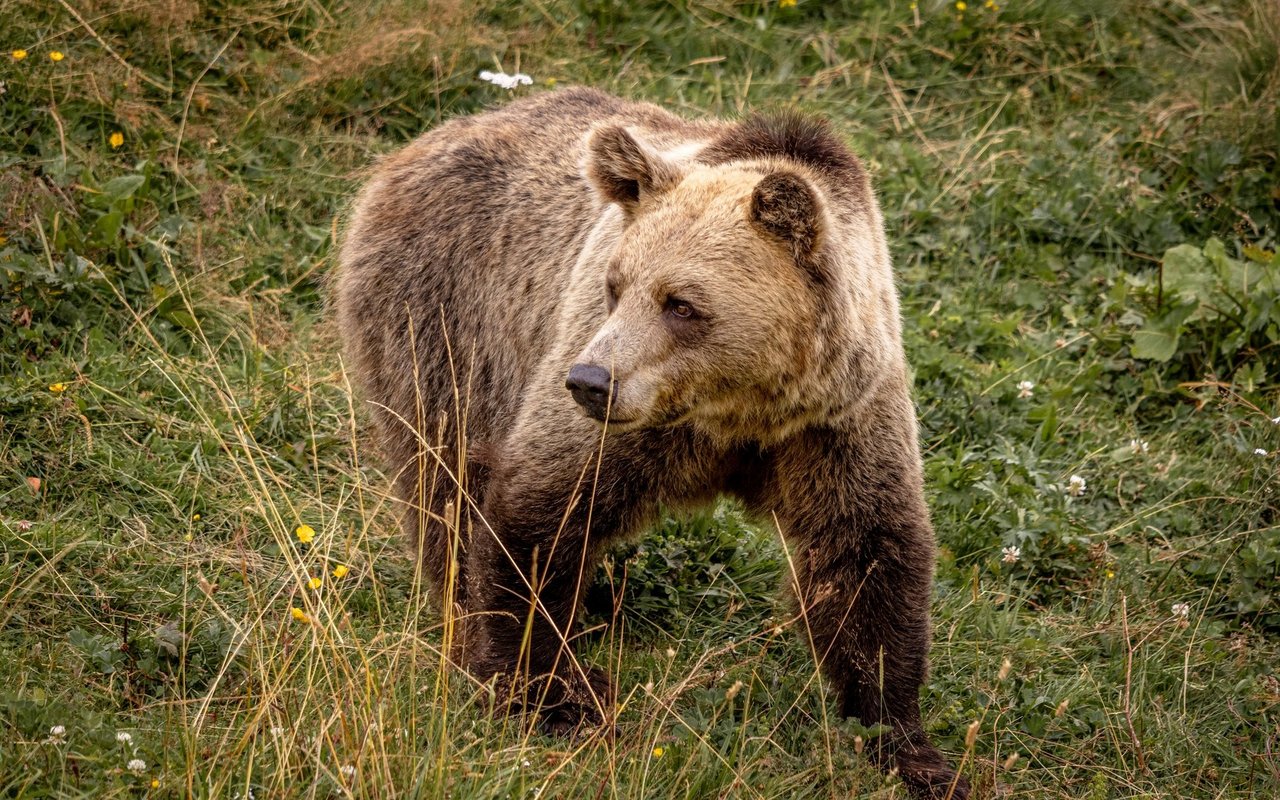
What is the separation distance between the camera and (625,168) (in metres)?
4.30

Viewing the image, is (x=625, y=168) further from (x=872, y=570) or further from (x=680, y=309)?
(x=872, y=570)

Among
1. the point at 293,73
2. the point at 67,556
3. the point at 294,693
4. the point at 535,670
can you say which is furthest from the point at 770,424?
the point at 293,73

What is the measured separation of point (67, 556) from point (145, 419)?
1.01 m

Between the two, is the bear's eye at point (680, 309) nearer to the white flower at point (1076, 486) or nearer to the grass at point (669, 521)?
the grass at point (669, 521)

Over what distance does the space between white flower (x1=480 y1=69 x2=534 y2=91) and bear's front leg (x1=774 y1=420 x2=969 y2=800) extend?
11.4ft

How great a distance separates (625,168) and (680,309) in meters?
0.54

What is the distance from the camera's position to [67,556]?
4.79 meters

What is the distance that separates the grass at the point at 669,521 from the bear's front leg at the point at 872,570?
0.17 m

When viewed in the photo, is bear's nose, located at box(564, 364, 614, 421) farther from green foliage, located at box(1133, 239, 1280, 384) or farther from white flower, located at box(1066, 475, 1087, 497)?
green foliage, located at box(1133, 239, 1280, 384)

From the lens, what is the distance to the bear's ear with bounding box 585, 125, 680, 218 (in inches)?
168

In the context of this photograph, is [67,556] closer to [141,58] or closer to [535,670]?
[535,670]

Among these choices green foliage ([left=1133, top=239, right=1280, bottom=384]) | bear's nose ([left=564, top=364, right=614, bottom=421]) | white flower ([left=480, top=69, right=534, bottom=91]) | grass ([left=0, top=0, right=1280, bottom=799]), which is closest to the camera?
bear's nose ([left=564, top=364, right=614, bottom=421])

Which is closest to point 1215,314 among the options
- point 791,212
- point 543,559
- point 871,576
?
point 871,576

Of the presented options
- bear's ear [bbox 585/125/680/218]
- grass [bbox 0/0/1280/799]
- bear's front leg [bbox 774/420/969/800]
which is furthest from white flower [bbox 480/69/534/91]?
bear's front leg [bbox 774/420/969/800]
